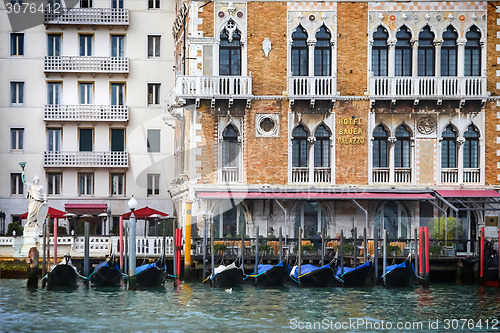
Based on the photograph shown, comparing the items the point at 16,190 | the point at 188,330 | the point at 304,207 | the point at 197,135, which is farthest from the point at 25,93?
the point at 188,330

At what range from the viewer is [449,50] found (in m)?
37.6

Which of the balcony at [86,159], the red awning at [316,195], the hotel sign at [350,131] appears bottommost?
the red awning at [316,195]

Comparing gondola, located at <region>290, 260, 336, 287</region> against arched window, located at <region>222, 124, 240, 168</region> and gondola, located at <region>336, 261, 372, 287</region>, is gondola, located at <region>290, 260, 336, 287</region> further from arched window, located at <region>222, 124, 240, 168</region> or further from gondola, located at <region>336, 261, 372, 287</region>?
arched window, located at <region>222, 124, 240, 168</region>

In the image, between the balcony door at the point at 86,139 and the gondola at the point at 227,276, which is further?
the balcony door at the point at 86,139

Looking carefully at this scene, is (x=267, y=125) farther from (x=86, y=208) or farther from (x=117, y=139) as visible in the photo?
(x=86, y=208)

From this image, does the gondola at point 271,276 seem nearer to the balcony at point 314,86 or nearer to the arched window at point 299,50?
the balcony at point 314,86

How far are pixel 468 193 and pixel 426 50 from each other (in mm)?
5104

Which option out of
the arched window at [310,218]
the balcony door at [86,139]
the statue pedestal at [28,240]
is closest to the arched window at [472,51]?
the arched window at [310,218]

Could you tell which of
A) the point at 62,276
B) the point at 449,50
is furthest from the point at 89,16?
the point at 62,276

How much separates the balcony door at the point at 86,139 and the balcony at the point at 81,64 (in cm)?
251

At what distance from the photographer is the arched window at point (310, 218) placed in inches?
1480

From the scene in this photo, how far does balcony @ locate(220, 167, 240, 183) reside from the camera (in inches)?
1470

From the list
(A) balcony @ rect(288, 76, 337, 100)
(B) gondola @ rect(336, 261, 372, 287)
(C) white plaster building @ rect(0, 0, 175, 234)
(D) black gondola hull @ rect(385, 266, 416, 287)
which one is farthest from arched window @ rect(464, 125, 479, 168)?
(C) white plaster building @ rect(0, 0, 175, 234)

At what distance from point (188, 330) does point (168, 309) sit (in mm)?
3185
